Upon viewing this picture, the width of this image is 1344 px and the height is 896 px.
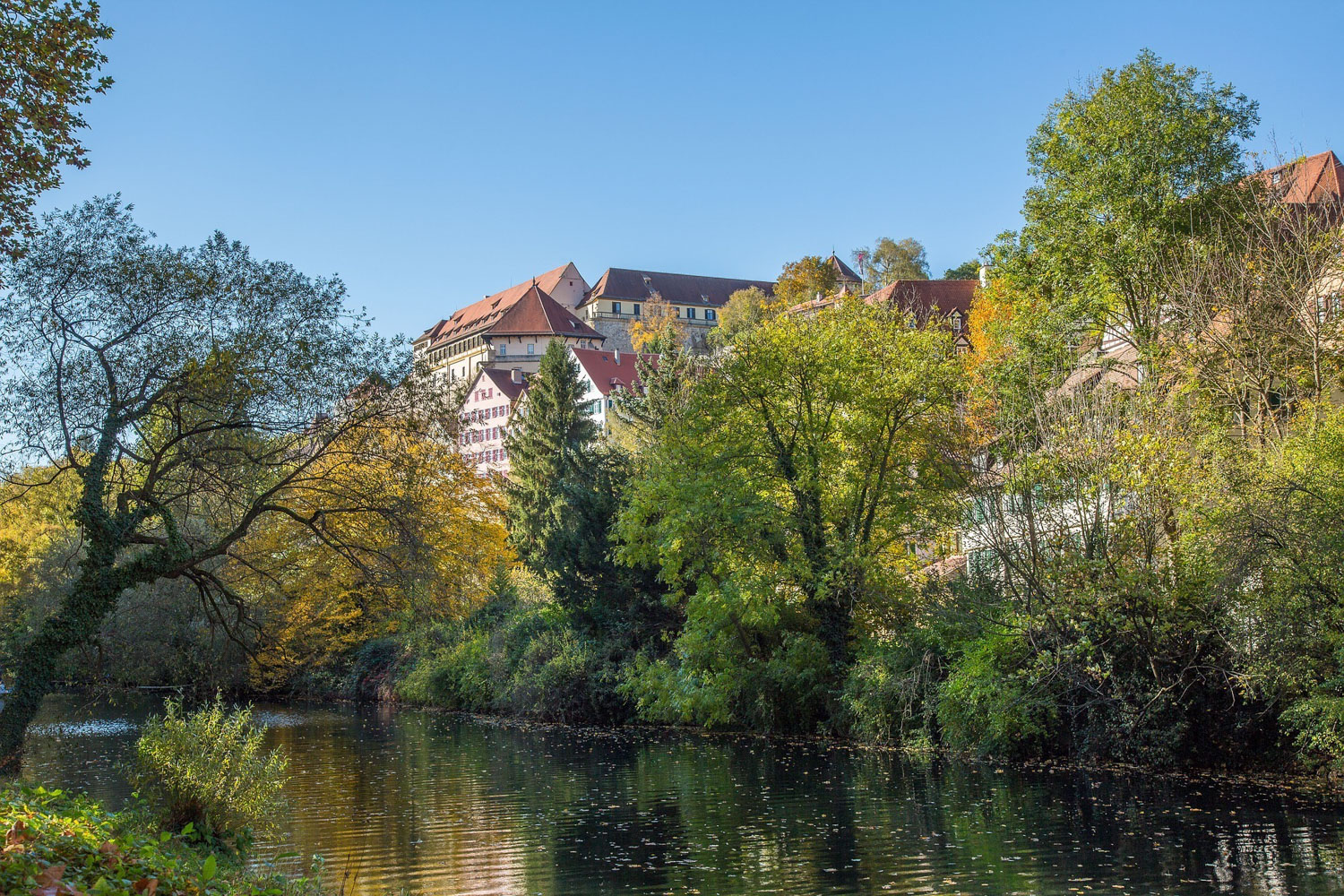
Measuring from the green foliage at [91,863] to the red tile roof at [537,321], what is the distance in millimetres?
114350

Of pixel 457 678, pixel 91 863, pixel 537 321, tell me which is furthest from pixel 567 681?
pixel 537 321

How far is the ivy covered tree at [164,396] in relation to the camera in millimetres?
19891

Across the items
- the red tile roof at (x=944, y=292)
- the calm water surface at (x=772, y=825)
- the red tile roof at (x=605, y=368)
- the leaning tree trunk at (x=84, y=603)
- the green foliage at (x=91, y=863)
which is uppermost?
the red tile roof at (x=605, y=368)

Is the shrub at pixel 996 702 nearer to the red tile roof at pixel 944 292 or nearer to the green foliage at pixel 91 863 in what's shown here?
Result: the green foliage at pixel 91 863

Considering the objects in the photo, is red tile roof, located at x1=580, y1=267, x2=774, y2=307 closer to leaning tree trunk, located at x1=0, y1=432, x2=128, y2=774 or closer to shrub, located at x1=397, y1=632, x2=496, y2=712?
shrub, located at x1=397, y1=632, x2=496, y2=712

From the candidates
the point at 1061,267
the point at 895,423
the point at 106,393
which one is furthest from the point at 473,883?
the point at 1061,267

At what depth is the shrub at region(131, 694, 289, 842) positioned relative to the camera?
15523 mm

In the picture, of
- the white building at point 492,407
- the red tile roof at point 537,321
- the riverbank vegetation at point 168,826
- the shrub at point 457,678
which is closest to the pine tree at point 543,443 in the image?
the shrub at point 457,678

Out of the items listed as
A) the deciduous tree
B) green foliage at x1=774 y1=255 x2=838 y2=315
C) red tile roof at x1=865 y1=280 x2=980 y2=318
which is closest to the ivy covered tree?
the deciduous tree

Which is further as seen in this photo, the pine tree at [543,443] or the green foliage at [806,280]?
the green foliage at [806,280]

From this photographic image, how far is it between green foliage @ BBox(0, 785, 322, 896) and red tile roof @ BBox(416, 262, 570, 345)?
4848 inches

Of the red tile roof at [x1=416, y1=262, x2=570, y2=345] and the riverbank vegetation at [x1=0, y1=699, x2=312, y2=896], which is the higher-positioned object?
the red tile roof at [x1=416, y1=262, x2=570, y2=345]

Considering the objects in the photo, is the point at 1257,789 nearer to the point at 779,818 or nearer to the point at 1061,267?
the point at 779,818

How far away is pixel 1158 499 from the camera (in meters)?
21.7
